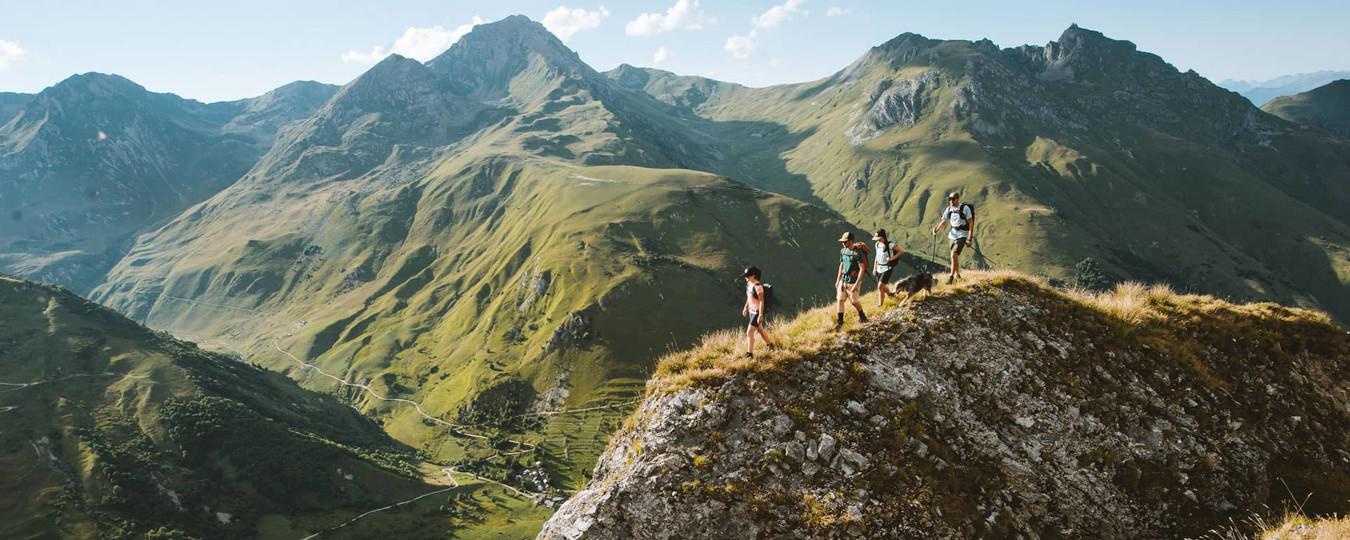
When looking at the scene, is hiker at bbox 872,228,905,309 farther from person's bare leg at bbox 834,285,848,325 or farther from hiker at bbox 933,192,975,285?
hiker at bbox 933,192,975,285

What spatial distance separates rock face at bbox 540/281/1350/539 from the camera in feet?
44.5

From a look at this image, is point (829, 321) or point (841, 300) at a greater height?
point (841, 300)

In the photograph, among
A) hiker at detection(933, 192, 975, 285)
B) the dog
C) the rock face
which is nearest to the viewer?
the rock face

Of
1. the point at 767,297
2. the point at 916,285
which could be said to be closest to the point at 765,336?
the point at 767,297

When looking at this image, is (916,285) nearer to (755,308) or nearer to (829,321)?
(829,321)

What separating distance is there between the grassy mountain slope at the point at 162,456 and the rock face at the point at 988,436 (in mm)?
174716

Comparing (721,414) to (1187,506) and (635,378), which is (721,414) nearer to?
(1187,506)

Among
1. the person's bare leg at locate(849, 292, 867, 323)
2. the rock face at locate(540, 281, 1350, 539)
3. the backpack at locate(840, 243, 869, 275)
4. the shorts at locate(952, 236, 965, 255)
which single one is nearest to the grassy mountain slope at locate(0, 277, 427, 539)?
the shorts at locate(952, 236, 965, 255)

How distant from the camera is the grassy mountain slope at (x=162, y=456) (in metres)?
144

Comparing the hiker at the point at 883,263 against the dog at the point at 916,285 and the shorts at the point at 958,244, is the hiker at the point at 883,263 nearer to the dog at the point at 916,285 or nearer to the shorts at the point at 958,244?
the dog at the point at 916,285

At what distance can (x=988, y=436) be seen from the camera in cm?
1538

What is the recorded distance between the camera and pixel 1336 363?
19172 mm

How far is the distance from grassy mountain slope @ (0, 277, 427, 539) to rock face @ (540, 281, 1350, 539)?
17472 cm

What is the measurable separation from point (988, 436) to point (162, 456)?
21111 cm
